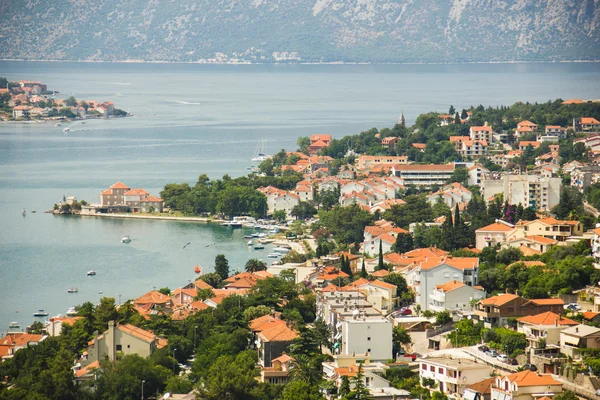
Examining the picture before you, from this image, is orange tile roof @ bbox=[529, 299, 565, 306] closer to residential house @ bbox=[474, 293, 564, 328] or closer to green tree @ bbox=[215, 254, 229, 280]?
residential house @ bbox=[474, 293, 564, 328]

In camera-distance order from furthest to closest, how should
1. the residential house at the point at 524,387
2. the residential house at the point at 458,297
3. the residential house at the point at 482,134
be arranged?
the residential house at the point at 482,134
the residential house at the point at 458,297
the residential house at the point at 524,387

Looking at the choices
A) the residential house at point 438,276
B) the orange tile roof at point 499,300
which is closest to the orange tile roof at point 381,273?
the residential house at point 438,276

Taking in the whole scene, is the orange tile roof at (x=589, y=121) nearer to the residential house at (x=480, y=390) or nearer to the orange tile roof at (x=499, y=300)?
the orange tile roof at (x=499, y=300)

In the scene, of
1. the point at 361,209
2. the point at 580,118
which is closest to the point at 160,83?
the point at 580,118

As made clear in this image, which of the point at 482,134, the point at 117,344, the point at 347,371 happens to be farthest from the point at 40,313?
the point at 482,134

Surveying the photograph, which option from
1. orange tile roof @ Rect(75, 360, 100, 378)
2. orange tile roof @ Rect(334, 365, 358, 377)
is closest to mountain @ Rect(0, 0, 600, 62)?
orange tile roof @ Rect(75, 360, 100, 378)
